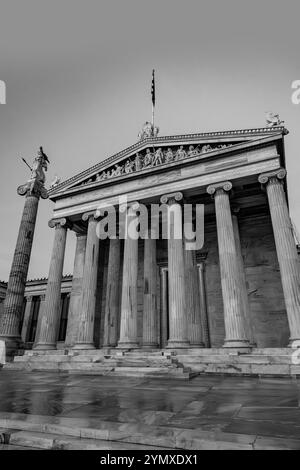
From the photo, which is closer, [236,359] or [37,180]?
[236,359]

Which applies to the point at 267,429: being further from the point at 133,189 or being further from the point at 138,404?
the point at 133,189

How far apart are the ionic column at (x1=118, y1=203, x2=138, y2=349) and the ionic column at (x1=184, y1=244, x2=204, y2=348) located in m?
3.67

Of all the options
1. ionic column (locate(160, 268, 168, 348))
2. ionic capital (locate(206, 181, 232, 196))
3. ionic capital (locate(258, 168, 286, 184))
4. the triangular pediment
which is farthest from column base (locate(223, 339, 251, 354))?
the triangular pediment

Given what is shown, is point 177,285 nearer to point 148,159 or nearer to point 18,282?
point 148,159

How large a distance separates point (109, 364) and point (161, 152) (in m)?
16.6

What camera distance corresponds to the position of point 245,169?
1995cm

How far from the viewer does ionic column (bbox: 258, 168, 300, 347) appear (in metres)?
15.6

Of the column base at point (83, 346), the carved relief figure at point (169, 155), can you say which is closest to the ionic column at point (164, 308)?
the column base at point (83, 346)

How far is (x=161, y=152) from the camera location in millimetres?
24203

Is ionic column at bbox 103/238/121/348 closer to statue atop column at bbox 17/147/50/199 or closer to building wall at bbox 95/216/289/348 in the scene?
building wall at bbox 95/216/289/348

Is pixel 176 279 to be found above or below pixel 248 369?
above

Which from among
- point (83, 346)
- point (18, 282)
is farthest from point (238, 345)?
point (18, 282)

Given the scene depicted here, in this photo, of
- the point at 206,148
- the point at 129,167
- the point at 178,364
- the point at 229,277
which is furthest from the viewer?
the point at 129,167
